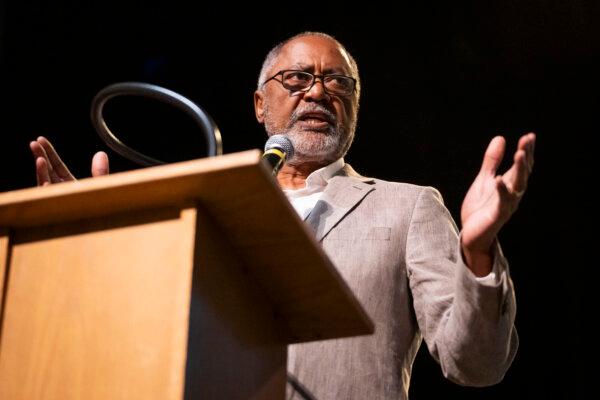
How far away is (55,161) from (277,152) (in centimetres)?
47

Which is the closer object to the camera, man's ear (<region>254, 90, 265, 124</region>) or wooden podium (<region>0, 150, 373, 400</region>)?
wooden podium (<region>0, 150, 373, 400</region>)

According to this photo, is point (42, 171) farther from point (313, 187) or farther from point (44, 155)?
point (313, 187)

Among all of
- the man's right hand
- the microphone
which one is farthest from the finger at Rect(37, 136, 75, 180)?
the microphone

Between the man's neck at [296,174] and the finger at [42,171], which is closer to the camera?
the finger at [42,171]

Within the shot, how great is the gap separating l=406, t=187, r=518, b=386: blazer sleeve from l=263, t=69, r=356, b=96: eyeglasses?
0.52 m

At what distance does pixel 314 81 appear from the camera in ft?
8.58

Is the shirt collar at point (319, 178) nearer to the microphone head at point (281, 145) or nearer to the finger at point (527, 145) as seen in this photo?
the microphone head at point (281, 145)

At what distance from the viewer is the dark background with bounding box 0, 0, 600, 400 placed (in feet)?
11.6

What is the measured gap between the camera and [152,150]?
157 inches

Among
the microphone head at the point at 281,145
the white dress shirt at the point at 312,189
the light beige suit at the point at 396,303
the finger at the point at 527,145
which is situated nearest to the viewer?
the finger at the point at 527,145

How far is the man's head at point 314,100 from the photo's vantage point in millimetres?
2566

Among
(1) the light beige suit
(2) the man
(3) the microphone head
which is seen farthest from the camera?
(3) the microphone head

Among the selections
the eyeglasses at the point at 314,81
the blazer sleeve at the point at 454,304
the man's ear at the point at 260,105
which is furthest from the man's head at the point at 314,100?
the blazer sleeve at the point at 454,304

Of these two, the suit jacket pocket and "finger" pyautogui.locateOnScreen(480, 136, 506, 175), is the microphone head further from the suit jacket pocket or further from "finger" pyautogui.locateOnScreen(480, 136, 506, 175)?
"finger" pyautogui.locateOnScreen(480, 136, 506, 175)
